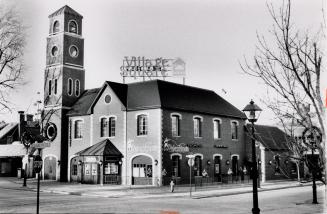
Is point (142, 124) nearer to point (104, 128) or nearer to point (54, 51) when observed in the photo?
point (104, 128)

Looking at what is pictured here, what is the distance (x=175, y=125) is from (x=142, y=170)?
15.7 feet

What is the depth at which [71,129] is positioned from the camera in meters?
40.8

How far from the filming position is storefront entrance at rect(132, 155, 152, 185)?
34344 millimetres

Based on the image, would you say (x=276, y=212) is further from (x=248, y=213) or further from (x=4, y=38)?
(x=4, y=38)

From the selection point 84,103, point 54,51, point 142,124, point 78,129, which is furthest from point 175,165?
point 54,51

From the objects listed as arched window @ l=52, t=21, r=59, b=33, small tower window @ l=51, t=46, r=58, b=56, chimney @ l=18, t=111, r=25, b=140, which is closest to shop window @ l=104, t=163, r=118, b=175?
small tower window @ l=51, t=46, r=58, b=56

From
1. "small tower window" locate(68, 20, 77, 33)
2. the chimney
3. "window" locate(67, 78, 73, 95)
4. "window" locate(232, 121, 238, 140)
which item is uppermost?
"small tower window" locate(68, 20, 77, 33)

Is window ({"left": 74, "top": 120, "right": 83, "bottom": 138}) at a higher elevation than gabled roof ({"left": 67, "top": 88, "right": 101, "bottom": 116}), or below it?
below

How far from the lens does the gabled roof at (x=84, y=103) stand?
39938 mm

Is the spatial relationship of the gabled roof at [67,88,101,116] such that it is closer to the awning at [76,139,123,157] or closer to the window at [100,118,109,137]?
the window at [100,118,109,137]

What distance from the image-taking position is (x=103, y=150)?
35.3 metres

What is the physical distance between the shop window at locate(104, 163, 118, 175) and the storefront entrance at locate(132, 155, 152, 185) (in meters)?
1.84

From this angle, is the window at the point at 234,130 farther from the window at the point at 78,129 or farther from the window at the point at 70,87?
the window at the point at 70,87

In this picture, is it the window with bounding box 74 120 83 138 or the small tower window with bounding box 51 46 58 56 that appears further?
the small tower window with bounding box 51 46 58 56
